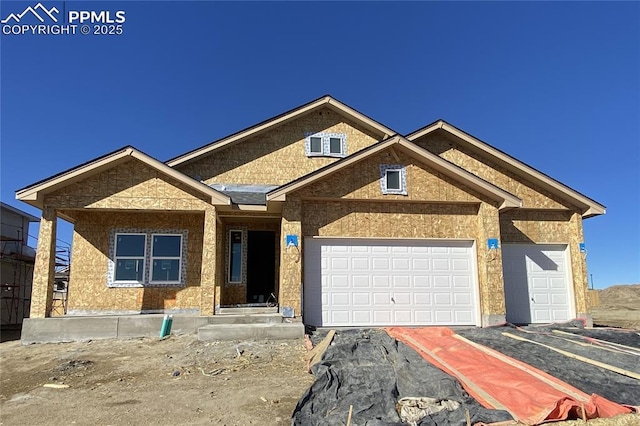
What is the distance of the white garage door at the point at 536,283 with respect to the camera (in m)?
13.4

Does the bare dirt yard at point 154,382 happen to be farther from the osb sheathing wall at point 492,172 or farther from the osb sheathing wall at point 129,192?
the osb sheathing wall at point 492,172

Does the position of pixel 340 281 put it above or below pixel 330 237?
below

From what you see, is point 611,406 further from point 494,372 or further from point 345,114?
point 345,114

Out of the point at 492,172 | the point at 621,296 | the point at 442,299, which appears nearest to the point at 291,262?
the point at 442,299

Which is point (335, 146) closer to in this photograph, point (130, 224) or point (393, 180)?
point (393, 180)

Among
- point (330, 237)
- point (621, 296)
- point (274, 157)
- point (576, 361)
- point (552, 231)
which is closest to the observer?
point (576, 361)

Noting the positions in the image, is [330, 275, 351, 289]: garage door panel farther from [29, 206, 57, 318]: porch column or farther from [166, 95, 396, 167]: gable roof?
[29, 206, 57, 318]: porch column

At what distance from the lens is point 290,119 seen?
15.2 meters

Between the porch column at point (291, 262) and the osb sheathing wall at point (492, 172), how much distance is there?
5.81 metres

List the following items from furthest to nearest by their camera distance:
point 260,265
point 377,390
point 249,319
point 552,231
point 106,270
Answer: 1. point 260,265
2. point 552,231
3. point 106,270
4. point 249,319
5. point 377,390

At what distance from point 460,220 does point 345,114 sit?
5.89 meters

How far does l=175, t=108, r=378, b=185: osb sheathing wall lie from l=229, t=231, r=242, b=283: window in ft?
6.27

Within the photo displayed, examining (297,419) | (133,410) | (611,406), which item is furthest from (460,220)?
(133,410)

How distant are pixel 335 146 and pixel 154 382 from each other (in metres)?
10.2
